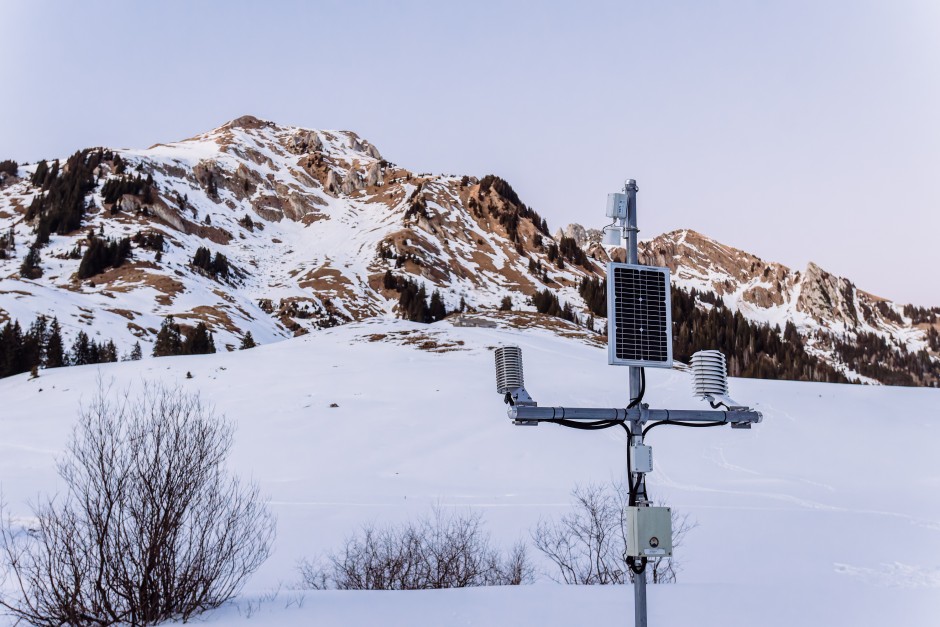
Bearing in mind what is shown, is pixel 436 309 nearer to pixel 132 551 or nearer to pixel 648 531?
pixel 132 551

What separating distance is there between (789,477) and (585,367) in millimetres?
24418

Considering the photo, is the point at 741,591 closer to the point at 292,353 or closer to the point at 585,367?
the point at 585,367

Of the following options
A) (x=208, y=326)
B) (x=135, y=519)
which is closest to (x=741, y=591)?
(x=135, y=519)

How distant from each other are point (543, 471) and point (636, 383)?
26493 millimetres

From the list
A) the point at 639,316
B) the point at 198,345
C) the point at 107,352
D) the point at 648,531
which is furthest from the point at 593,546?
the point at 107,352

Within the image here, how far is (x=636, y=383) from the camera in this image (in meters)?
7.55

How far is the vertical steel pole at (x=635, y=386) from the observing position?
22.4 feet

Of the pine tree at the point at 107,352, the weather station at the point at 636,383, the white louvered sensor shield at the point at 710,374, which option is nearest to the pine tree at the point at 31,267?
the pine tree at the point at 107,352

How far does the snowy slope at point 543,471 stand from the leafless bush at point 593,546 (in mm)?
818

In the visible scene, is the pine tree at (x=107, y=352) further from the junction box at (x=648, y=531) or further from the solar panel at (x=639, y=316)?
the junction box at (x=648, y=531)

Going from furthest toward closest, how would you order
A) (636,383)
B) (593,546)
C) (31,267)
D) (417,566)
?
(31,267)
(593,546)
(417,566)
(636,383)

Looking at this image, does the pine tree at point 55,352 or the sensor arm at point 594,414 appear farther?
the pine tree at point 55,352

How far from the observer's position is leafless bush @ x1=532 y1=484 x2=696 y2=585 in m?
20.4

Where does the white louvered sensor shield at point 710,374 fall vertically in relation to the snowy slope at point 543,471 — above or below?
above
